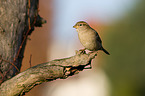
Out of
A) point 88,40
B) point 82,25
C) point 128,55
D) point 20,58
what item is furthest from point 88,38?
point 128,55

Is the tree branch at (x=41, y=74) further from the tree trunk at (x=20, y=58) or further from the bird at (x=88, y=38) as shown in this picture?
the bird at (x=88, y=38)

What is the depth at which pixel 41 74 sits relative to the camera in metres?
2.34

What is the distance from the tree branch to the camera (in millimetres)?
2352

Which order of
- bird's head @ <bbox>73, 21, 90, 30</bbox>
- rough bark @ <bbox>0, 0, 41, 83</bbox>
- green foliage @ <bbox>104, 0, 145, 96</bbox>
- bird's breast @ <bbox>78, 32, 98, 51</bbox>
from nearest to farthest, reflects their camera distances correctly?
1. rough bark @ <bbox>0, 0, 41, 83</bbox>
2. bird's breast @ <bbox>78, 32, 98, 51</bbox>
3. bird's head @ <bbox>73, 21, 90, 30</bbox>
4. green foliage @ <bbox>104, 0, 145, 96</bbox>

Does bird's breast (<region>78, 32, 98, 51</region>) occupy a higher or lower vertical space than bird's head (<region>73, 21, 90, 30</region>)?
lower

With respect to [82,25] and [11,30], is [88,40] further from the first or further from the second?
[11,30]

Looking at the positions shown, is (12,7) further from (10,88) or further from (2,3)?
(10,88)

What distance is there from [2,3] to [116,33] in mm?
16348

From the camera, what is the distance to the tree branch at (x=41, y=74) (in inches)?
92.6

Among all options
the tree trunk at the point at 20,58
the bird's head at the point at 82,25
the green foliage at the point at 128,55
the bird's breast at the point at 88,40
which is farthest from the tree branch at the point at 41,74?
the green foliage at the point at 128,55

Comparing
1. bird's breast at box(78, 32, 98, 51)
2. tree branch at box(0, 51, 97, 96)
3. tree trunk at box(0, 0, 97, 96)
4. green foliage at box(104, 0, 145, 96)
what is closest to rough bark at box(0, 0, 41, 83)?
tree trunk at box(0, 0, 97, 96)

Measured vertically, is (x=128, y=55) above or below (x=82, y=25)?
below

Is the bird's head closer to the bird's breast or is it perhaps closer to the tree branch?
the bird's breast

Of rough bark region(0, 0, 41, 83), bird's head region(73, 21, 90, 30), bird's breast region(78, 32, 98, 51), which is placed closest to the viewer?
rough bark region(0, 0, 41, 83)
